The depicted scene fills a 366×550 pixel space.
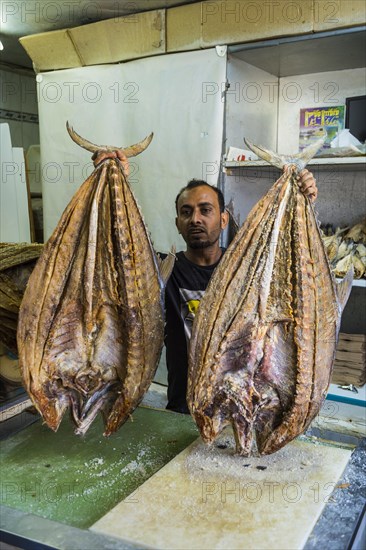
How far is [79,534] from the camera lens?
1.66 m

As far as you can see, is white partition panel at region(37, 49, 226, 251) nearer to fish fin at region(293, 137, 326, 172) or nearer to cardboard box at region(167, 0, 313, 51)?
cardboard box at region(167, 0, 313, 51)

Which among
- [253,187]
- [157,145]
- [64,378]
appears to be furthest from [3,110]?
[64,378]

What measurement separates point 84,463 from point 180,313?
133 cm

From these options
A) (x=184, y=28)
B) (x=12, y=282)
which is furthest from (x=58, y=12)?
(x=12, y=282)

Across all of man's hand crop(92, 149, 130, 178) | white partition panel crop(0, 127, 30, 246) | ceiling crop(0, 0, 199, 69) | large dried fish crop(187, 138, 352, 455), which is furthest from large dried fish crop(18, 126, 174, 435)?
white partition panel crop(0, 127, 30, 246)

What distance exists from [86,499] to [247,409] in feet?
2.07

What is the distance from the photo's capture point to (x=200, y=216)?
331 centimetres

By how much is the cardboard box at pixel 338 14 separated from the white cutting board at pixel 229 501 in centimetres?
274

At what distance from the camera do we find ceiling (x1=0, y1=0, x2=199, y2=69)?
4.43 meters

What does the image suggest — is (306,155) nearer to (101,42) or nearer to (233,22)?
(233,22)

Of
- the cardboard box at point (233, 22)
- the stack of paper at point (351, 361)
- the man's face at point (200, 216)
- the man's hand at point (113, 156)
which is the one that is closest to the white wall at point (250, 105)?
the cardboard box at point (233, 22)

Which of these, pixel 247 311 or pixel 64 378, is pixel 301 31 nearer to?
pixel 247 311

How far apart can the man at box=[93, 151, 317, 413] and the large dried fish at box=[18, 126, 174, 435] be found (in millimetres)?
1280

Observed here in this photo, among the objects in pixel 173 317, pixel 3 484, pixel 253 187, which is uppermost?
pixel 253 187
